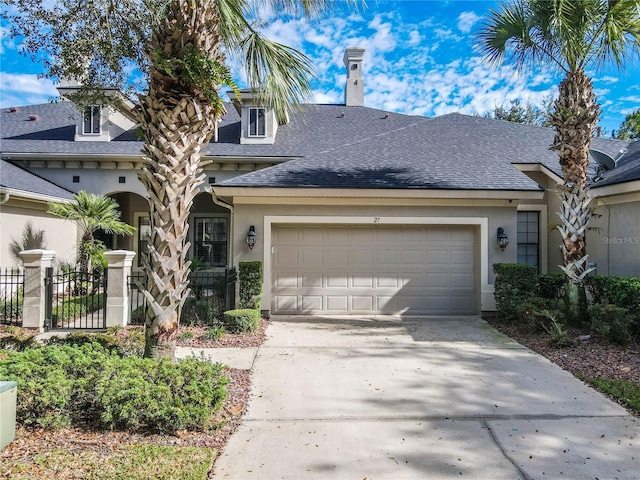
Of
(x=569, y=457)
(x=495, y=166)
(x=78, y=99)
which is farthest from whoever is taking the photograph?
(x=495, y=166)

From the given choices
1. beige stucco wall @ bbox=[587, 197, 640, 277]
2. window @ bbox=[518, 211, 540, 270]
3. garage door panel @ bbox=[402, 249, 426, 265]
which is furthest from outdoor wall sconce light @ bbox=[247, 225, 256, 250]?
beige stucco wall @ bbox=[587, 197, 640, 277]

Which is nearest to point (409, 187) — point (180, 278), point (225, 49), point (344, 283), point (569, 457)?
point (344, 283)

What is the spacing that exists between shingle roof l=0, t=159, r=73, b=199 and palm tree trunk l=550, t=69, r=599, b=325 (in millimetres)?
13155

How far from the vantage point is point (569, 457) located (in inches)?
137

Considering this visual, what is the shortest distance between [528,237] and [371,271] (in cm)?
514

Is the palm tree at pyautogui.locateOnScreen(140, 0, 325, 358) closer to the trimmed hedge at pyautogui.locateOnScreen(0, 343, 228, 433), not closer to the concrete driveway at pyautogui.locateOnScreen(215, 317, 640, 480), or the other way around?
the trimmed hedge at pyautogui.locateOnScreen(0, 343, 228, 433)

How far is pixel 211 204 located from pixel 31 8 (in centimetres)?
874

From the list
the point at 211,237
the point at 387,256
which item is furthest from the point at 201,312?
the point at 211,237

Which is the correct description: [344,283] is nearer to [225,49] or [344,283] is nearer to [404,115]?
[225,49]

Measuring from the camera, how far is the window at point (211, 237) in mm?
15273

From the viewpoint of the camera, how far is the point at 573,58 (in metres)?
7.68

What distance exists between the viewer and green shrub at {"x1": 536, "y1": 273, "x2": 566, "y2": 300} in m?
8.87

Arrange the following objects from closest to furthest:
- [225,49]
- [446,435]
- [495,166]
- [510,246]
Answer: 1. [446,435]
2. [225,49]
3. [510,246]
4. [495,166]

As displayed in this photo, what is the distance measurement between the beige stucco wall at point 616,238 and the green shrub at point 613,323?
8.58ft
